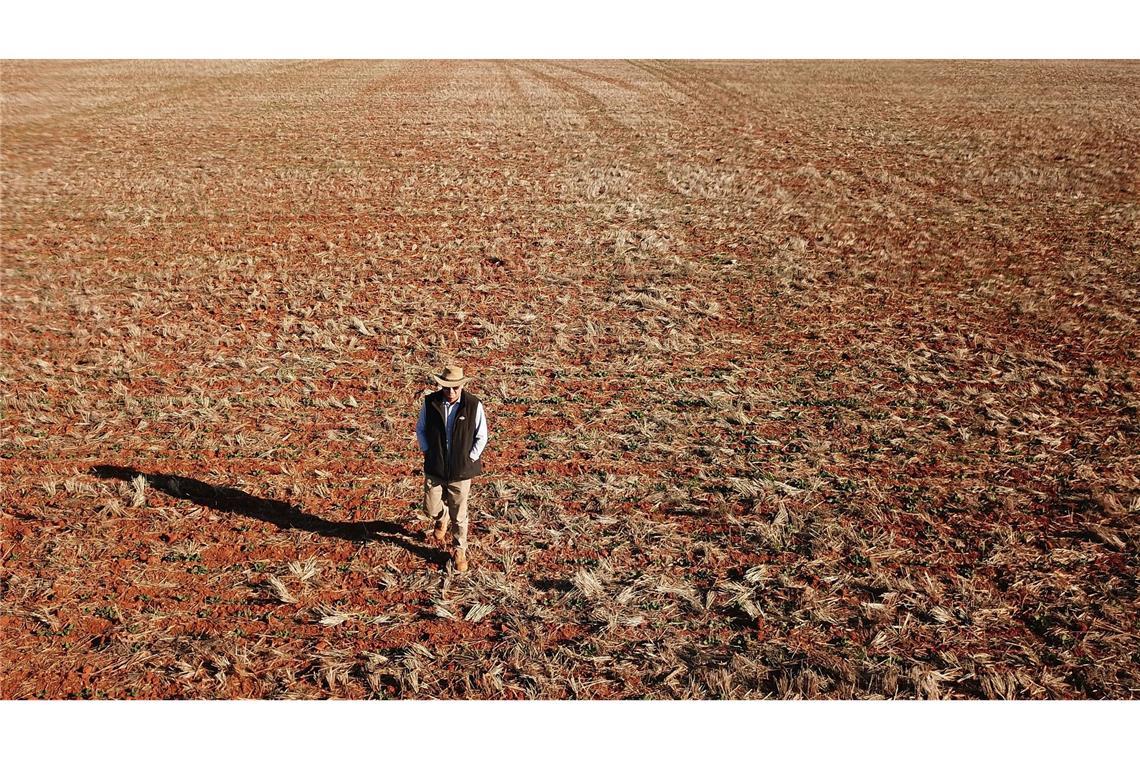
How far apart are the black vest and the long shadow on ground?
0.91 meters

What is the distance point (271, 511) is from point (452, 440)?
7.81 ft

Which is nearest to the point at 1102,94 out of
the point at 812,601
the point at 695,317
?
the point at 695,317

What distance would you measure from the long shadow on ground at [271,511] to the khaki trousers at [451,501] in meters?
0.35

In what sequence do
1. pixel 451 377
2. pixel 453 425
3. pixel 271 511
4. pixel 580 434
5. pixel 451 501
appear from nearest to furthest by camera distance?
pixel 451 377 → pixel 453 425 → pixel 451 501 → pixel 271 511 → pixel 580 434

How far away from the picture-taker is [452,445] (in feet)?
19.7

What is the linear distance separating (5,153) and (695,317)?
25.3 metres

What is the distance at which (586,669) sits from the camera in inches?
208

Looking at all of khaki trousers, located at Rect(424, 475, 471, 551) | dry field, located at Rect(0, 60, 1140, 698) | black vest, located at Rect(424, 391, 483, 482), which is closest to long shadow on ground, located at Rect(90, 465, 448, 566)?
dry field, located at Rect(0, 60, 1140, 698)

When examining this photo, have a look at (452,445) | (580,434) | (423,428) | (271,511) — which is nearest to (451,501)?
(452,445)

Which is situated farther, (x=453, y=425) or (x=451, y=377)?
(x=453, y=425)

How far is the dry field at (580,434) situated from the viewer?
17.9 ft

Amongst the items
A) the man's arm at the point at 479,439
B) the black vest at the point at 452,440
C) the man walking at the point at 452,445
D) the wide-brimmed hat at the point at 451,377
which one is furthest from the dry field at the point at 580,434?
the wide-brimmed hat at the point at 451,377

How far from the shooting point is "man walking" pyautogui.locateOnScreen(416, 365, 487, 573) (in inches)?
233

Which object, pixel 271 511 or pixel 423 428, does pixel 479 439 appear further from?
pixel 271 511
